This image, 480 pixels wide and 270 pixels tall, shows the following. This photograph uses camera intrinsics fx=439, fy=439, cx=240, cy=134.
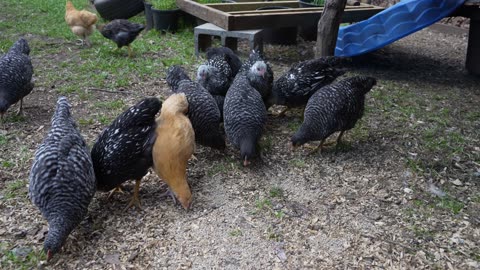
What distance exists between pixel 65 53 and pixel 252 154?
490cm

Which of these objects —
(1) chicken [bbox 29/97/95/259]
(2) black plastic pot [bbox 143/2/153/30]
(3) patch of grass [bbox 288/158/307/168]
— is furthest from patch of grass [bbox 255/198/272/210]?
(2) black plastic pot [bbox 143/2/153/30]

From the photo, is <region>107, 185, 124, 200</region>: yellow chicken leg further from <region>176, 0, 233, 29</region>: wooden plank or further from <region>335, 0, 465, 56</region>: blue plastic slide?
<region>335, 0, 465, 56</region>: blue plastic slide

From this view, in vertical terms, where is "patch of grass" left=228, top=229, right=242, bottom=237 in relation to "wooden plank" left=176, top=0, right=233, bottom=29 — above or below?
below

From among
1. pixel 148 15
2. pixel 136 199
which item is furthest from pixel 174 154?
pixel 148 15

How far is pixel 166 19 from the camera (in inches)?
344

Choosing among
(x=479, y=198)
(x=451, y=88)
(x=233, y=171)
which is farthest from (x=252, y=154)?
(x=451, y=88)

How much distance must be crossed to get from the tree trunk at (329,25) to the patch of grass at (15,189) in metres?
3.97

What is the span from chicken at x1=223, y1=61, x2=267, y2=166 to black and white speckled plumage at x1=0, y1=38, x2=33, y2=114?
7.85ft

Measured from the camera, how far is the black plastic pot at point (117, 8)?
969 centimetres

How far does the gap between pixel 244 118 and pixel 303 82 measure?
1244 millimetres

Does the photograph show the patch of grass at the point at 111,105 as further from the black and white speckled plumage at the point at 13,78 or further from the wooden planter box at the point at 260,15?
the wooden planter box at the point at 260,15

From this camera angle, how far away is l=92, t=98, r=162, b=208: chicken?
3588 millimetres

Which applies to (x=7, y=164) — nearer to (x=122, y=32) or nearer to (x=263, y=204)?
(x=263, y=204)

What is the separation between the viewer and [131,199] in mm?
3826
